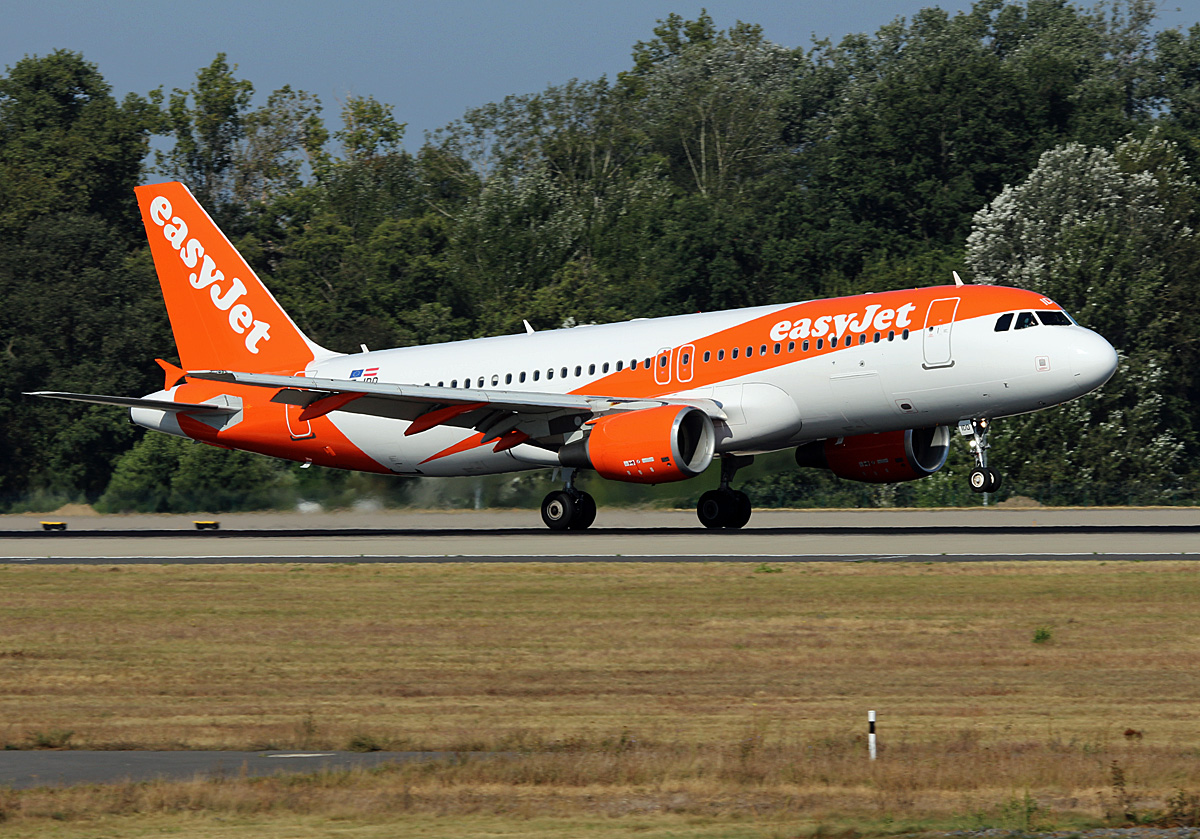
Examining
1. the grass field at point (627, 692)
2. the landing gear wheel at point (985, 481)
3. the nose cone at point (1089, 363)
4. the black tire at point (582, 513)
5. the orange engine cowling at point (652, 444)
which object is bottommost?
the grass field at point (627, 692)

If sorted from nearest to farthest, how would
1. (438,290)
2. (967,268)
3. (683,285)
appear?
(967,268)
(683,285)
(438,290)

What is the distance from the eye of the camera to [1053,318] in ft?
105

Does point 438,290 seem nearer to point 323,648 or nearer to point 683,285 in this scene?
point 683,285

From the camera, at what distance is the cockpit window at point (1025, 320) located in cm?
3177

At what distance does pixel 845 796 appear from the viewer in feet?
37.3

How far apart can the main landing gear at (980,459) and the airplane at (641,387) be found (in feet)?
0.14

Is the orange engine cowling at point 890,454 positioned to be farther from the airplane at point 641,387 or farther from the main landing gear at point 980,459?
the main landing gear at point 980,459

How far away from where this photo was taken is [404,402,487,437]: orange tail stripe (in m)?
34.8

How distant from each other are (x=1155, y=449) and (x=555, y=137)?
188ft

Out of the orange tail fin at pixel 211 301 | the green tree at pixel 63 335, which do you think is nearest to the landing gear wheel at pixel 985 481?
the orange tail fin at pixel 211 301

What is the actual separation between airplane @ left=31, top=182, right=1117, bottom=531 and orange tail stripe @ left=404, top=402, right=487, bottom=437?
0.22ft

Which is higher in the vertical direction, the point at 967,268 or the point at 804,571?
the point at 967,268

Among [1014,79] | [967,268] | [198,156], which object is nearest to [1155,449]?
[967,268]

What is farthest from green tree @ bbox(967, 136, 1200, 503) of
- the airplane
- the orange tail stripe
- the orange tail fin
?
the orange tail fin
